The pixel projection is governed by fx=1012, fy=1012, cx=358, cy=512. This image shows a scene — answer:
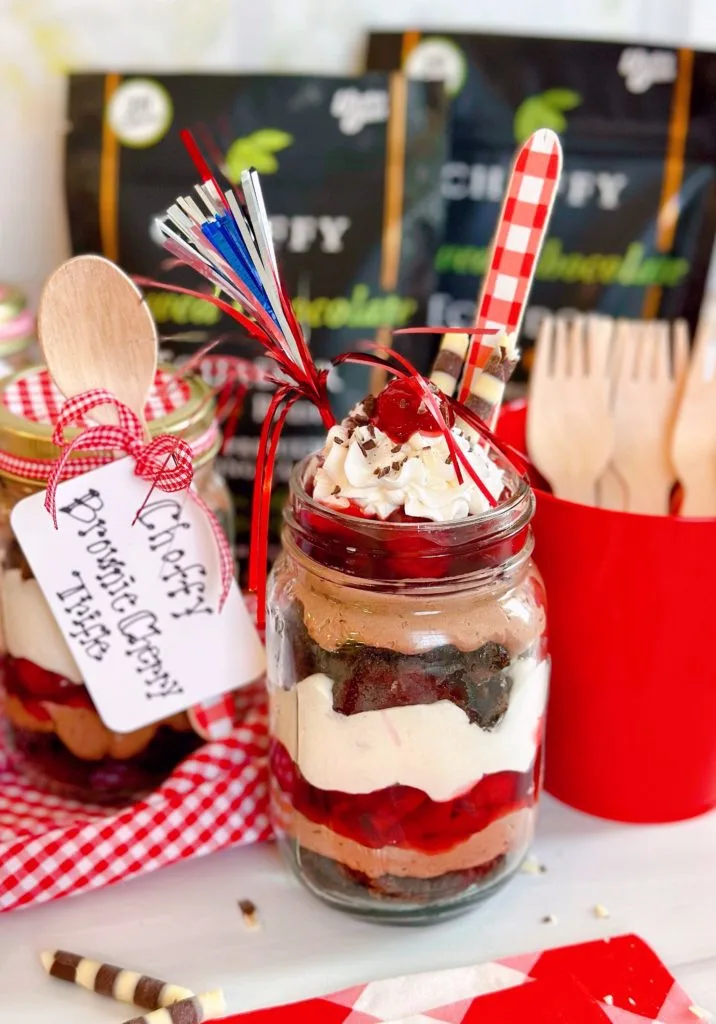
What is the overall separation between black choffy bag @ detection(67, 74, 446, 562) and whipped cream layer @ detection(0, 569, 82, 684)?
8.6 inches

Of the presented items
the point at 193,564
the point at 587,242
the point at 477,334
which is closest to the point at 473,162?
the point at 587,242

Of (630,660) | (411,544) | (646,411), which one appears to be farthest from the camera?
(646,411)

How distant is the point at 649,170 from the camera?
794mm

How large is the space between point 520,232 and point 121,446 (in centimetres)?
24

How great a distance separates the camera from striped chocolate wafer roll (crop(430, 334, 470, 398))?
0.55 meters

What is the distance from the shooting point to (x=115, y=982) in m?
0.51

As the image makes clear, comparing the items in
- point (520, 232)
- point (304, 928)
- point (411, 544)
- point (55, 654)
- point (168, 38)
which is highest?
point (168, 38)

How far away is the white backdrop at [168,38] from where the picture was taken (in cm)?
75

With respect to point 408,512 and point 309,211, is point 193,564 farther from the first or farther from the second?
point 309,211

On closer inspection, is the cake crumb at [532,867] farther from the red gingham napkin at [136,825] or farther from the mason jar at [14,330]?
the mason jar at [14,330]

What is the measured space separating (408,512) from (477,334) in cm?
12

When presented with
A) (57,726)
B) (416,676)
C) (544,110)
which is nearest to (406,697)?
(416,676)

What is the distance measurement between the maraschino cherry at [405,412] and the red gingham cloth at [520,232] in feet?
0.17

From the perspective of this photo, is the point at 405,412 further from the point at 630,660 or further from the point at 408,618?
the point at 630,660
